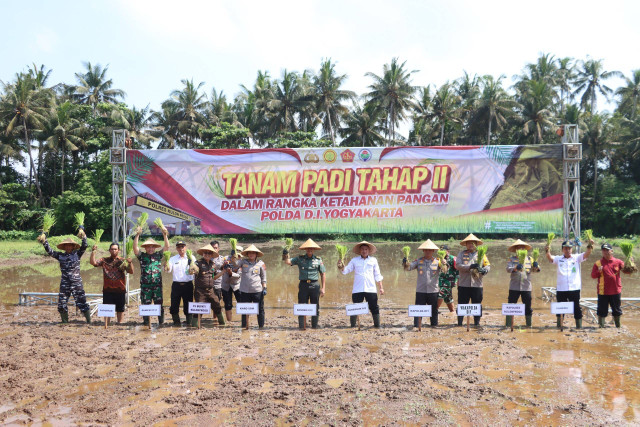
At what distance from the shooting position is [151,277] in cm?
811

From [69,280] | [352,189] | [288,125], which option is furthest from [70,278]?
[288,125]

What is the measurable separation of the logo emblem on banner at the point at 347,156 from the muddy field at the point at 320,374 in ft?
11.7

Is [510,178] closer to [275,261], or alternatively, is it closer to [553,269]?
[553,269]

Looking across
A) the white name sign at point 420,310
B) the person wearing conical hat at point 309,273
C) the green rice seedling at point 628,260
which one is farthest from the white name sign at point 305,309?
the green rice seedling at point 628,260

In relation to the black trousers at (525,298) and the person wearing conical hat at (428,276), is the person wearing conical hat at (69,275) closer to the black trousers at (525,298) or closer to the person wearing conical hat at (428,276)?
the person wearing conical hat at (428,276)

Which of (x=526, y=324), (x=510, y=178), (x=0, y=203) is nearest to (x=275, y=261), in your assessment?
(x=510, y=178)

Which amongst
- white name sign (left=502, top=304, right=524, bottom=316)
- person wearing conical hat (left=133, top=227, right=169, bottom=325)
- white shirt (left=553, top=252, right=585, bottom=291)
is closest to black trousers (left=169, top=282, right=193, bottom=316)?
person wearing conical hat (left=133, top=227, right=169, bottom=325)

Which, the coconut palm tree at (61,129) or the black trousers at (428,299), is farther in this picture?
the coconut palm tree at (61,129)

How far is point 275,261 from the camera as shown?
Answer: 20.2 meters

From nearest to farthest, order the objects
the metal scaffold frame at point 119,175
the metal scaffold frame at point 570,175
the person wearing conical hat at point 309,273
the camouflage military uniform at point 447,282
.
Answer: the person wearing conical hat at point 309,273, the camouflage military uniform at point 447,282, the metal scaffold frame at point 570,175, the metal scaffold frame at point 119,175

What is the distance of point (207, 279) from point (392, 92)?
31698mm

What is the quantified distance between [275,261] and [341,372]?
14.7 metres

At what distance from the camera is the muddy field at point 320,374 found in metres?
4.44

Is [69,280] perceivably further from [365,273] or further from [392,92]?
[392,92]
